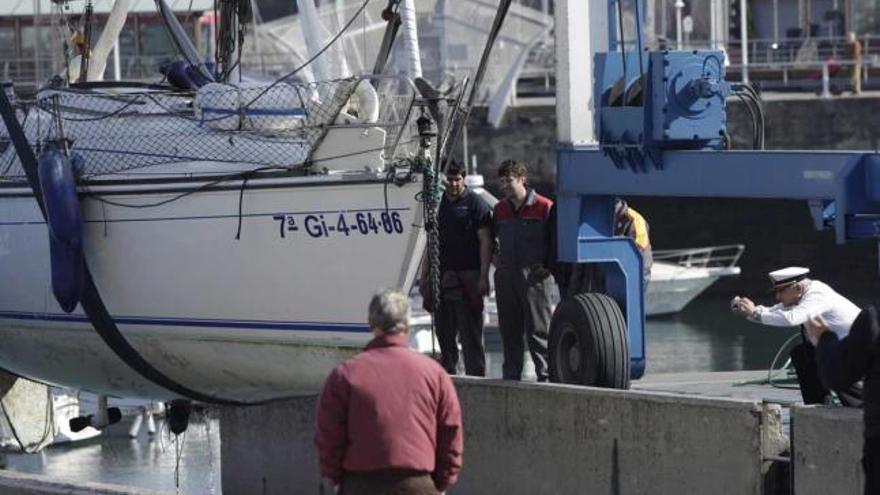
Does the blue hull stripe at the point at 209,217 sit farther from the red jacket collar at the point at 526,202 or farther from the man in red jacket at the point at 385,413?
the man in red jacket at the point at 385,413

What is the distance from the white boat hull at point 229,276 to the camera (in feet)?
43.3

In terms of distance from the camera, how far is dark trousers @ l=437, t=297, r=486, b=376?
13430mm

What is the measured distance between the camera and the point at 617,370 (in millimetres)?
12242

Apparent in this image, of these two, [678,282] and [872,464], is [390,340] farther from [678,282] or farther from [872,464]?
[678,282]

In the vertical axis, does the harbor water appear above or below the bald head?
below

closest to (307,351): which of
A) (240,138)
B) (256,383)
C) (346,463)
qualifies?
(256,383)

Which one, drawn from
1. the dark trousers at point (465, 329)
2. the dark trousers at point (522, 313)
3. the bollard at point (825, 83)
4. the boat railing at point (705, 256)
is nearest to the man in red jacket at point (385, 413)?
the dark trousers at point (522, 313)

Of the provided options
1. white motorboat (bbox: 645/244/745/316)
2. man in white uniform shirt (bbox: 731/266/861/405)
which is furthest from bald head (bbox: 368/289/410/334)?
white motorboat (bbox: 645/244/745/316)

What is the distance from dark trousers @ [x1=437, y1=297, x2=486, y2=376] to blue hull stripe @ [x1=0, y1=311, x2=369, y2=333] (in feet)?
1.99

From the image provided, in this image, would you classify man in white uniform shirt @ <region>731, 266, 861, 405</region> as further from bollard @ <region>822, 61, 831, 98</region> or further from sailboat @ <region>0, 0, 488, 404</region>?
bollard @ <region>822, 61, 831, 98</region>

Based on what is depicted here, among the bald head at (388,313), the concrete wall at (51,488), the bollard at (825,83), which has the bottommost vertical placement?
the concrete wall at (51,488)

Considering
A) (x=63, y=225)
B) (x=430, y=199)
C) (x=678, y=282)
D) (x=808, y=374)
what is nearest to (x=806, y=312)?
(x=808, y=374)

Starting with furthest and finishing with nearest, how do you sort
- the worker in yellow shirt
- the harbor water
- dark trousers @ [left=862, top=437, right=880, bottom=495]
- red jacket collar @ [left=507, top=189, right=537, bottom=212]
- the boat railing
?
the boat railing < the harbor water < the worker in yellow shirt < red jacket collar @ [left=507, top=189, right=537, bottom=212] < dark trousers @ [left=862, top=437, right=880, bottom=495]

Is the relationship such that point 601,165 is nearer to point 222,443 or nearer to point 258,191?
point 258,191
